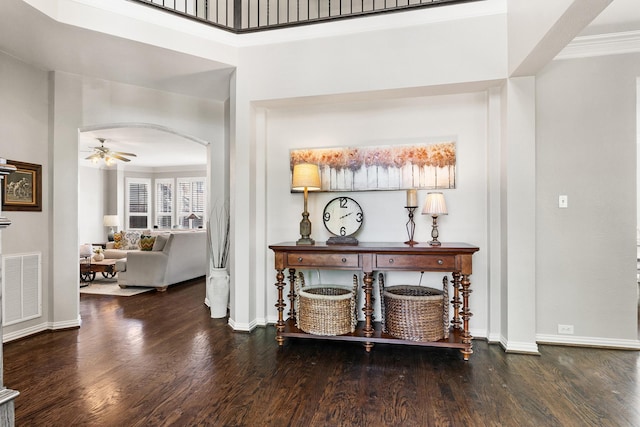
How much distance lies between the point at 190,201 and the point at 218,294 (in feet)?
21.9

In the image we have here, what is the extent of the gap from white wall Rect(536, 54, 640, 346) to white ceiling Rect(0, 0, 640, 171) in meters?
A: 0.45

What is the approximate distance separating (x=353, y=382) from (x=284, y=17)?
432 centimetres

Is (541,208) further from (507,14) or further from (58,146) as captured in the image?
→ (58,146)

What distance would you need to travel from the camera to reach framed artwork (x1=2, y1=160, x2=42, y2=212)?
3.12 metres

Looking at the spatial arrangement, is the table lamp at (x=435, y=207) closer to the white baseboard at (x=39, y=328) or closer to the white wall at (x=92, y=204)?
the white baseboard at (x=39, y=328)

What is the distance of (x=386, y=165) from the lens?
330 cm

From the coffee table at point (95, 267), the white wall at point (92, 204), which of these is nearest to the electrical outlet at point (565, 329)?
the coffee table at point (95, 267)

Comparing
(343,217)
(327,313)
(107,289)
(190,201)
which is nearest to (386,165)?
(343,217)

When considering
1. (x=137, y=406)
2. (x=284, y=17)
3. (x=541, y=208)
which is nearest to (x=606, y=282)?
(x=541, y=208)

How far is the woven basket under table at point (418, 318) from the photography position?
2.70 m

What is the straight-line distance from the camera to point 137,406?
2.03 meters

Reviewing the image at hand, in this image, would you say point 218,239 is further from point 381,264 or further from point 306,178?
point 381,264

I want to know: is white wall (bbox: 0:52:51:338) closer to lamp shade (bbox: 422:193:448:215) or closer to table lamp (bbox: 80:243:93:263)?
table lamp (bbox: 80:243:93:263)

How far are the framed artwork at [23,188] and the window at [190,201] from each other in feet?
21.0
